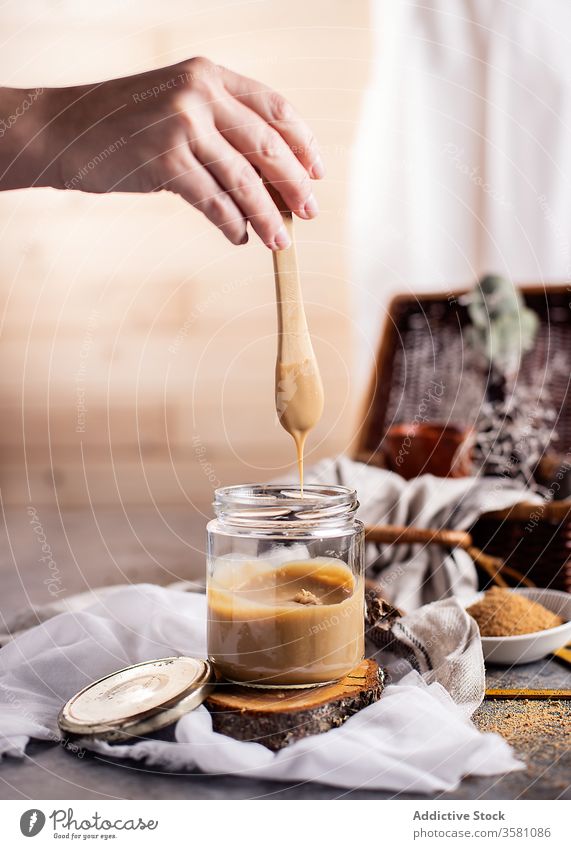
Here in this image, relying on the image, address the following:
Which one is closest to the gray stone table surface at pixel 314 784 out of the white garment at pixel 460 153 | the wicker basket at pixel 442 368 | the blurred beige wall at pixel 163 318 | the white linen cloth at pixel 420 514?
the white linen cloth at pixel 420 514

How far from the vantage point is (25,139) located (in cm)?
65

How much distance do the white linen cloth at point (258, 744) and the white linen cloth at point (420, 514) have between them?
0.13 m

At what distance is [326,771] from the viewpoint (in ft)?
1.50

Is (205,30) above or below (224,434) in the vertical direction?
above

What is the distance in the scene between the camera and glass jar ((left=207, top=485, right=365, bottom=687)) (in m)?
0.50

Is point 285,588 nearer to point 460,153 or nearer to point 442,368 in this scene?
point 442,368

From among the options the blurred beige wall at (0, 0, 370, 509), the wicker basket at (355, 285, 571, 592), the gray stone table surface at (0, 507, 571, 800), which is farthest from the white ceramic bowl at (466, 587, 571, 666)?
the blurred beige wall at (0, 0, 370, 509)

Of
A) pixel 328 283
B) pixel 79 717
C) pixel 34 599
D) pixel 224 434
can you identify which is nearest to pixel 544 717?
pixel 79 717

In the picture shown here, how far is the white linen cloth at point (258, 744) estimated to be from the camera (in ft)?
1.50

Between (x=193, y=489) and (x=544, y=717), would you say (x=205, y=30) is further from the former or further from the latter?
(x=544, y=717)

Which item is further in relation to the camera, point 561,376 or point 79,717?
point 561,376

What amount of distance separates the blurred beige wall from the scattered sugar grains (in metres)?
0.71

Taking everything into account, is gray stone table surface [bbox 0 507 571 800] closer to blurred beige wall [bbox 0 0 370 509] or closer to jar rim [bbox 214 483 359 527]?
jar rim [bbox 214 483 359 527]

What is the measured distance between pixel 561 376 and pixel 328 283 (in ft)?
1.53
